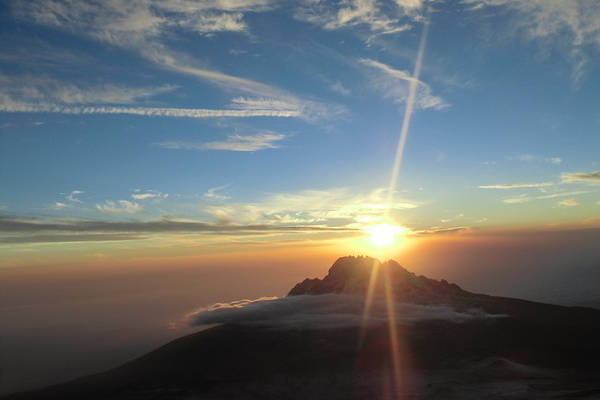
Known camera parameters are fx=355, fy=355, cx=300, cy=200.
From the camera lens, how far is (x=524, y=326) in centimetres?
9362

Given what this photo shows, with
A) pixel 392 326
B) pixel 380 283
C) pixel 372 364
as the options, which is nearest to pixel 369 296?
pixel 380 283

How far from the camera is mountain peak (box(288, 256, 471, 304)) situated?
127 meters

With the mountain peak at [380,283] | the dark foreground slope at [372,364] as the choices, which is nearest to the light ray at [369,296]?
the mountain peak at [380,283]

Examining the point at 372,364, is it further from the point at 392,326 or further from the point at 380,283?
the point at 380,283

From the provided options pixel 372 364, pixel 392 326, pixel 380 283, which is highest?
pixel 380 283

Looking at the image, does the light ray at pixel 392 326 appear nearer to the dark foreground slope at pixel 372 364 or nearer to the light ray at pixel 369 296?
the dark foreground slope at pixel 372 364

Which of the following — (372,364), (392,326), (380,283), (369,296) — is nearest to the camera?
(372,364)

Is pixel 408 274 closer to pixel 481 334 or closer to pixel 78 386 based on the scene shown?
pixel 481 334

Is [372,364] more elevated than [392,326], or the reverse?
[392,326]

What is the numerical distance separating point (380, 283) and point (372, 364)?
63.5m

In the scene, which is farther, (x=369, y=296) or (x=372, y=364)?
(x=369, y=296)

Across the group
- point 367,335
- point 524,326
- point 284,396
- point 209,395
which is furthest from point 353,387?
point 524,326

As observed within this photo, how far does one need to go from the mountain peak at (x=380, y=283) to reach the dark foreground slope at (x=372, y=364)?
26458 mm

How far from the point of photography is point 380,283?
13300 centimetres
